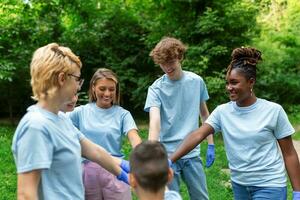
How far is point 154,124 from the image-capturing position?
12.7ft

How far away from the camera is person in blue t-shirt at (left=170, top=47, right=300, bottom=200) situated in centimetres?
304

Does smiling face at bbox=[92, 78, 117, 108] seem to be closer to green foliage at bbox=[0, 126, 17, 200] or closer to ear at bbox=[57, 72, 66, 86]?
ear at bbox=[57, 72, 66, 86]

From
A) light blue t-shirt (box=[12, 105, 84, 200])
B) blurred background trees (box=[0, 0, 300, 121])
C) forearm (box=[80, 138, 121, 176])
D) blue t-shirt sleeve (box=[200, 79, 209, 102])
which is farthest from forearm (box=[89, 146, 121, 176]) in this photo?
blurred background trees (box=[0, 0, 300, 121])

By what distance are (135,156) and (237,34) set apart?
9.99 m

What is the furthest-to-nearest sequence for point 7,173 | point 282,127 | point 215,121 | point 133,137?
point 7,173 < point 133,137 < point 215,121 < point 282,127

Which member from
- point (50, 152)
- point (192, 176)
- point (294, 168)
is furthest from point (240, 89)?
point (50, 152)

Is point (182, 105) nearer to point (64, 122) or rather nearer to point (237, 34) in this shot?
point (64, 122)

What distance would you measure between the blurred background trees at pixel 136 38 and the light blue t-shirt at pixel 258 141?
7556 mm

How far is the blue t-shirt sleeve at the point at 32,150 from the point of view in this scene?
208cm

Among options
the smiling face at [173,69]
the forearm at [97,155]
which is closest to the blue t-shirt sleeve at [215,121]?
the smiling face at [173,69]

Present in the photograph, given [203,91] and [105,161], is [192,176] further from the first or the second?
[105,161]

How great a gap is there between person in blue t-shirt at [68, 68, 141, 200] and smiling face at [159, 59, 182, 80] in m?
0.43

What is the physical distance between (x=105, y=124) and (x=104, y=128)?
38 mm

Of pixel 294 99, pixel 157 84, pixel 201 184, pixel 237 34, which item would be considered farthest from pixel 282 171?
pixel 294 99
